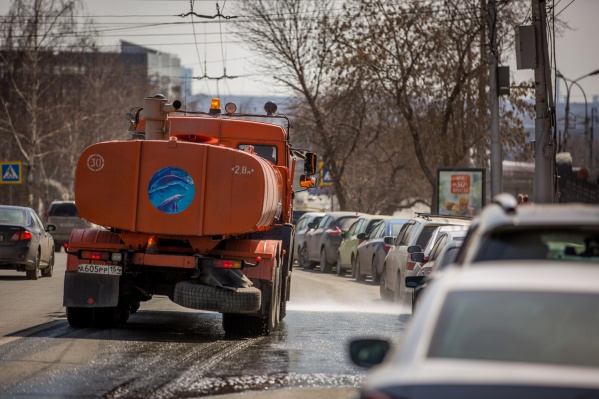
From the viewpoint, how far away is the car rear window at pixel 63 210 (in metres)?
47.8

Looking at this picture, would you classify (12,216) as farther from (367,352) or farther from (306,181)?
(367,352)

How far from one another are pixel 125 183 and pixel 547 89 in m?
12.9

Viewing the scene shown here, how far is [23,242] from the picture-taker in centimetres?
2556

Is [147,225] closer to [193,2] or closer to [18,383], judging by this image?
[18,383]

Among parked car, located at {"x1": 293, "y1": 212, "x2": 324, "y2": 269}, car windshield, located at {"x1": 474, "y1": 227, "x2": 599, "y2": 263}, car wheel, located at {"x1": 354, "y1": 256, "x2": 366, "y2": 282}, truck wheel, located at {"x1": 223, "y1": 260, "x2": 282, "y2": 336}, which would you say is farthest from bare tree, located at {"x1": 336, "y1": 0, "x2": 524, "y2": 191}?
car windshield, located at {"x1": 474, "y1": 227, "x2": 599, "y2": 263}

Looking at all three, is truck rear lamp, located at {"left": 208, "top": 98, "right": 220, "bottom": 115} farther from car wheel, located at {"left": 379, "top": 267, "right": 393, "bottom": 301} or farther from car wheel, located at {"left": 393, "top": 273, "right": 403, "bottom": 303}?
car wheel, located at {"left": 379, "top": 267, "right": 393, "bottom": 301}

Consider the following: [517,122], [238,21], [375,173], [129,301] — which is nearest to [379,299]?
[129,301]

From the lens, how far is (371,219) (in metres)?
32.3

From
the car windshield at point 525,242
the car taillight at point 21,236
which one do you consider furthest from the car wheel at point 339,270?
the car windshield at point 525,242

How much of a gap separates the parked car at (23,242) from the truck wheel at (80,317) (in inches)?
383

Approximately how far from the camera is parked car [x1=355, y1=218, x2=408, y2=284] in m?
27.6

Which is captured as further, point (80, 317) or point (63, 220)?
point (63, 220)

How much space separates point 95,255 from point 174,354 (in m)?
2.36

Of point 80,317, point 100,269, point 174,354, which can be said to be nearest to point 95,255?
point 100,269
